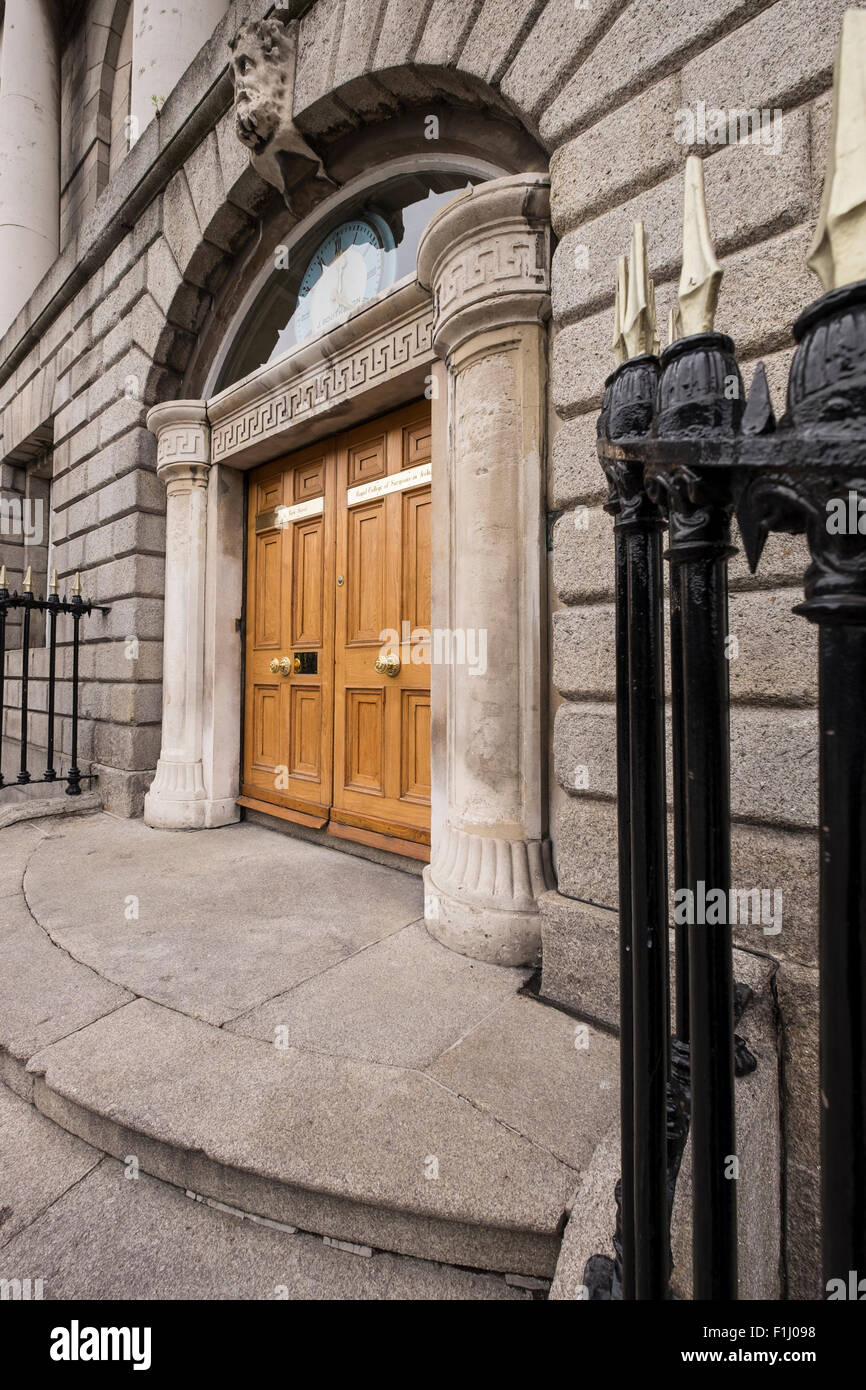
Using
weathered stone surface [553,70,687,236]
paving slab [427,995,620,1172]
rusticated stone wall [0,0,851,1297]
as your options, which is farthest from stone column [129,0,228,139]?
paving slab [427,995,620,1172]

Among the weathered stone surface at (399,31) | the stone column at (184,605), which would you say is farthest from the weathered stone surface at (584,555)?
the stone column at (184,605)

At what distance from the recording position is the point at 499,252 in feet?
8.34

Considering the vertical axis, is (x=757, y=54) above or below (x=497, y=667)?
above

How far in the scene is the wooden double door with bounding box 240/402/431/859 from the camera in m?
3.56

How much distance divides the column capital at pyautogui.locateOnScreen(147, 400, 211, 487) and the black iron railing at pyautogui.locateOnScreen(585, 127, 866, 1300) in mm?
4734

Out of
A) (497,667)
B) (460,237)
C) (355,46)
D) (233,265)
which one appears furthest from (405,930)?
(233,265)

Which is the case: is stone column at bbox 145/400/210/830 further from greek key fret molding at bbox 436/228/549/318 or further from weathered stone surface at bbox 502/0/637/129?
weathered stone surface at bbox 502/0/637/129

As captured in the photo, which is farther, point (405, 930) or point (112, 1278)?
point (405, 930)

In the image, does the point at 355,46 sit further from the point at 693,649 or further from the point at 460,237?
the point at 693,649

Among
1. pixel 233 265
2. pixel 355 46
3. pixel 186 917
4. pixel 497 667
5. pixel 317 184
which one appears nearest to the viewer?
pixel 497 667

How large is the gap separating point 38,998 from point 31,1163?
25.8 inches

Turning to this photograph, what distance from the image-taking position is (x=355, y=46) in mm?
3279

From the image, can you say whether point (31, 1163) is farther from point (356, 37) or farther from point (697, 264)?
point (356, 37)

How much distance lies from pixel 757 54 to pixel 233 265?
399cm
